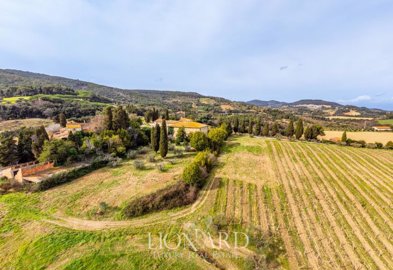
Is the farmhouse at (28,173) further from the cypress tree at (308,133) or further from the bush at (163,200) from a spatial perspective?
the cypress tree at (308,133)

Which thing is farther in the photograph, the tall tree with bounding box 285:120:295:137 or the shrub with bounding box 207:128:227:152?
the tall tree with bounding box 285:120:295:137

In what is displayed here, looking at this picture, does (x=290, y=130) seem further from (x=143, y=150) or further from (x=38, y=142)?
(x=38, y=142)

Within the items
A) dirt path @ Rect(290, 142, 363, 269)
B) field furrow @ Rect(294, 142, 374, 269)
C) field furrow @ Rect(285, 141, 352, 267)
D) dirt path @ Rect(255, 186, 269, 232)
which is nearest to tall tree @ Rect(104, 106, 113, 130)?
dirt path @ Rect(255, 186, 269, 232)

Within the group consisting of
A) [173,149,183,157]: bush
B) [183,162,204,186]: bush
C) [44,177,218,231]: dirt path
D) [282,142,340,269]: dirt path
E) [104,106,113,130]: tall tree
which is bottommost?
[44,177,218,231]: dirt path

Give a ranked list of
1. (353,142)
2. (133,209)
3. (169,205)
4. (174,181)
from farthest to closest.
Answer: (353,142), (174,181), (169,205), (133,209)

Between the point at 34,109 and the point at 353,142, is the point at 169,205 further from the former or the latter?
the point at 34,109

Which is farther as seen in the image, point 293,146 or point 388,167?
point 293,146

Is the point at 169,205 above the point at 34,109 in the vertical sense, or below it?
below

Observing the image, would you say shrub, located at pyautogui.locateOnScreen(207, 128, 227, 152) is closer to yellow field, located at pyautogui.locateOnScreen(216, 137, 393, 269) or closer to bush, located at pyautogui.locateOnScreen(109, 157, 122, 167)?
yellow field, located at pyautogui.locateOnScreen(216, 137, 393, 269)

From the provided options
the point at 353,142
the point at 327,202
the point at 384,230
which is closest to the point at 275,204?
the point at 327,202
